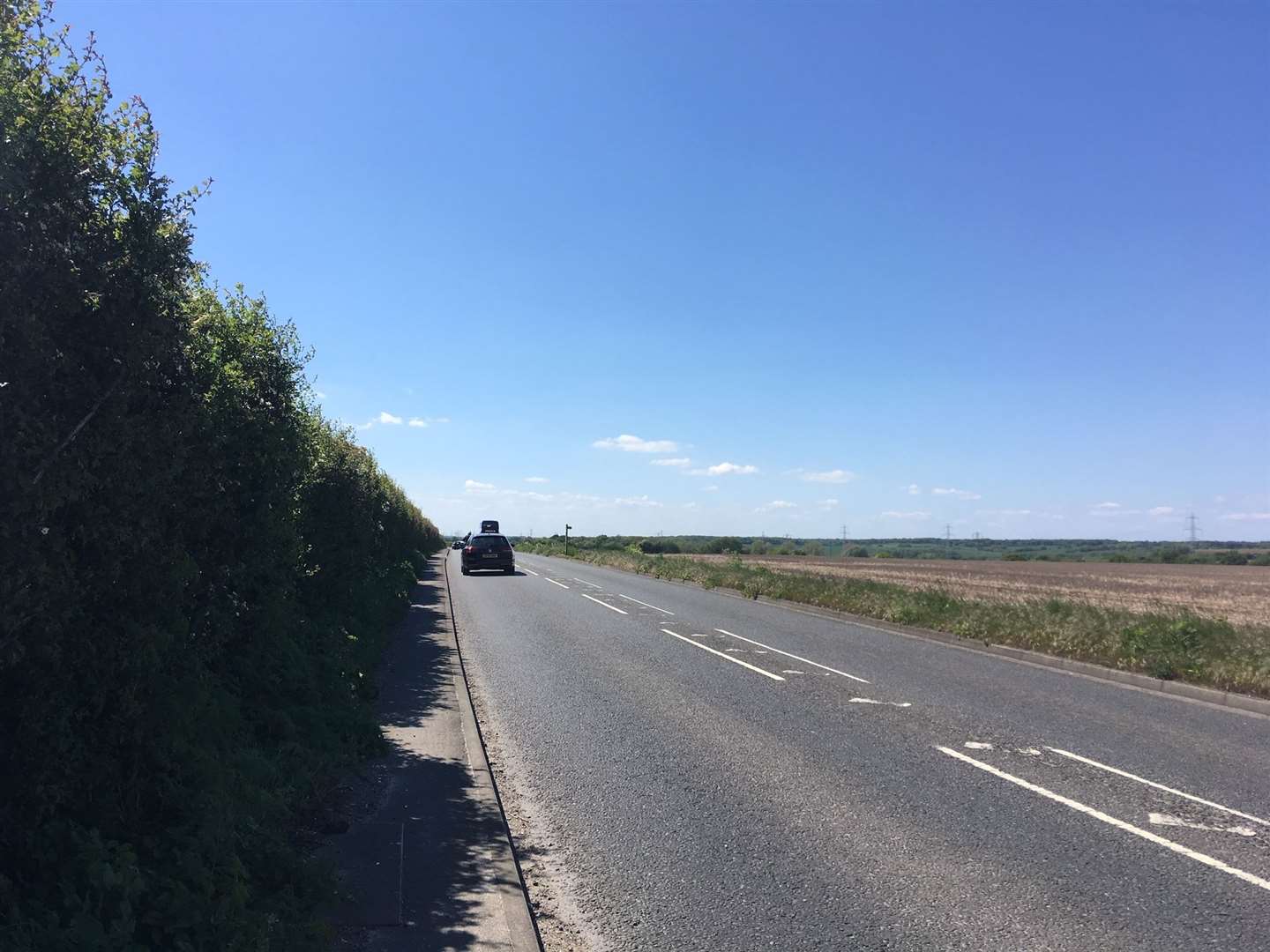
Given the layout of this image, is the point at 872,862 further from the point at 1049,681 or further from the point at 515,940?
the point at 1049,681

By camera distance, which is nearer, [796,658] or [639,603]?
[796,658]

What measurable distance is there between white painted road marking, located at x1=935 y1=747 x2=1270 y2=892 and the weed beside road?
6.25 metres

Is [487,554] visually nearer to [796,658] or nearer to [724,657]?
[724,657]

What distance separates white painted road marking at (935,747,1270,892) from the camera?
475 centimetres

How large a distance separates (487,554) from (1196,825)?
101 feet

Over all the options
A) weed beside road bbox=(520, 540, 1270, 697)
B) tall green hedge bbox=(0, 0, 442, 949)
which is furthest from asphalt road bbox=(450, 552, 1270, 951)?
tall green hedge bbox=(0, 0, 442, 949)

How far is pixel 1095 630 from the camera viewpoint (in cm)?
1358

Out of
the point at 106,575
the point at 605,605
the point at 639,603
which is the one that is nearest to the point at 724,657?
the point at 605,605

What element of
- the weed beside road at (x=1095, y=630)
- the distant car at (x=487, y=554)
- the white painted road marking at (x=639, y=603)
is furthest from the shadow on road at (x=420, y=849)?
the distant car at (x=487, y=554)

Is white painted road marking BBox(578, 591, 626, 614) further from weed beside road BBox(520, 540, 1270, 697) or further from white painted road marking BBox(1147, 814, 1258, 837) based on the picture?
white painted road marking BBox(1147, 814, 1258, 837)

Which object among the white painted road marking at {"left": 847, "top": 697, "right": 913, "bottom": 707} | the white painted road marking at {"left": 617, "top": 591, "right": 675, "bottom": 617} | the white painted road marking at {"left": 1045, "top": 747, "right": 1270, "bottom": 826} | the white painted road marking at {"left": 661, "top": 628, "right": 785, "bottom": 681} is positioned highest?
the white painted road marking at {"left": 847, "top": 697, "right": 913, "bottom": 707}

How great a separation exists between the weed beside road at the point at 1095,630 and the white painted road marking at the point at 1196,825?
6.22 metres

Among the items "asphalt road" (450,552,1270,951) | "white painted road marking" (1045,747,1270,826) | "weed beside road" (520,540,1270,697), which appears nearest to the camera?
"asphalt road" (450,552,1270,951)

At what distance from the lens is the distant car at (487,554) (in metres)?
34.4
